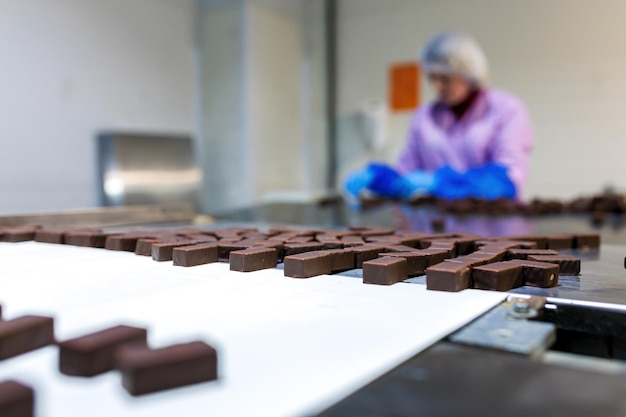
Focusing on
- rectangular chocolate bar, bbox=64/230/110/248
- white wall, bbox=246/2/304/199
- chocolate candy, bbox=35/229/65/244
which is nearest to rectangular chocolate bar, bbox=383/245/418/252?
rectangular chocolate bar, bbox=64/230/110/248

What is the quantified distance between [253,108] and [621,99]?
294 cm

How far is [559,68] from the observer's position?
4.55m

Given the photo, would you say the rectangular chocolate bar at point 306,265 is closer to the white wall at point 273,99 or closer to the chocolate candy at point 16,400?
the chocolate candy at point 16,400

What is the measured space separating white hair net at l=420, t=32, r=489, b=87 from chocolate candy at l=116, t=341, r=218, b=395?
3.48m

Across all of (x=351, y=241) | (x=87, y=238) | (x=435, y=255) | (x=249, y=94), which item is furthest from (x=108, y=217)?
(x=249, y=94)

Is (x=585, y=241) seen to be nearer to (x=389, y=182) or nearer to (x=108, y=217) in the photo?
(x=108, y=217)

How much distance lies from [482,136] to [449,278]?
10.4 ft

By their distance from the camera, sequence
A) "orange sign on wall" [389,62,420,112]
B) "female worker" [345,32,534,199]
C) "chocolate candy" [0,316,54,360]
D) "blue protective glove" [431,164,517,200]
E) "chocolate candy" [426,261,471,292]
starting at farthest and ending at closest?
"orange sign on wall" [389,62,420,112] → "female worker" [345,32,534,199] → "blue protective glove" [431,164,517,200] → "chocolate candy" [426,261,471,292] → "chocolate candy" [0,316,54,360]

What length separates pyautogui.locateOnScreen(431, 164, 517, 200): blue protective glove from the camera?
3.15 metres

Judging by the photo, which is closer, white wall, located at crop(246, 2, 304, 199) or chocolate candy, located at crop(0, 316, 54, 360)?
chocolate candy, located at crop(0, 316, 54, 360)

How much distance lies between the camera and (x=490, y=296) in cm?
73

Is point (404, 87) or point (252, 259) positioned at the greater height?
point (404, 87)

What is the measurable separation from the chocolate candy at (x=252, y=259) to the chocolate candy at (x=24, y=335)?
41 cm

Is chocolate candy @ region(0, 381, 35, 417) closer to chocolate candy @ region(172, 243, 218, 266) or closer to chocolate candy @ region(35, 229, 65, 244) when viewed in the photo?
chocolate candy @ region(172, 243, 218, 266)
